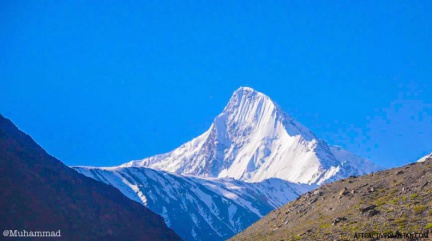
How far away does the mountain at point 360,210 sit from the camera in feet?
307

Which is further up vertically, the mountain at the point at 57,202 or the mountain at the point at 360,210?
the mountain at the point at 57,202

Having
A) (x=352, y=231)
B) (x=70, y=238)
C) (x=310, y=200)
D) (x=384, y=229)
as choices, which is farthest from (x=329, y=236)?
(x=70, y=238)

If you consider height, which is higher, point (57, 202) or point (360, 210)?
point (57, 202)

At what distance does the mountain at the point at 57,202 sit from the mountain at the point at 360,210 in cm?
4051

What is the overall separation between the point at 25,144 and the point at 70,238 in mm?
41775

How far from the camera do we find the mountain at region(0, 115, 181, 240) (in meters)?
147

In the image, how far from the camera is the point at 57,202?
15725 cm

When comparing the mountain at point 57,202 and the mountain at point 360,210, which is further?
the mountain at point 57,202

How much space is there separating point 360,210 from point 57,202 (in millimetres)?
81127

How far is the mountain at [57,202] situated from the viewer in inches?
5773

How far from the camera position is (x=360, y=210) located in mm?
109438

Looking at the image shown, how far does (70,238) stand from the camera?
14738 centimetres

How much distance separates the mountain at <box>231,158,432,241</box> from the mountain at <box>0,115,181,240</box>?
Answer: 133 feet

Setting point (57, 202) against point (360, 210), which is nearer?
point (360, 210)
